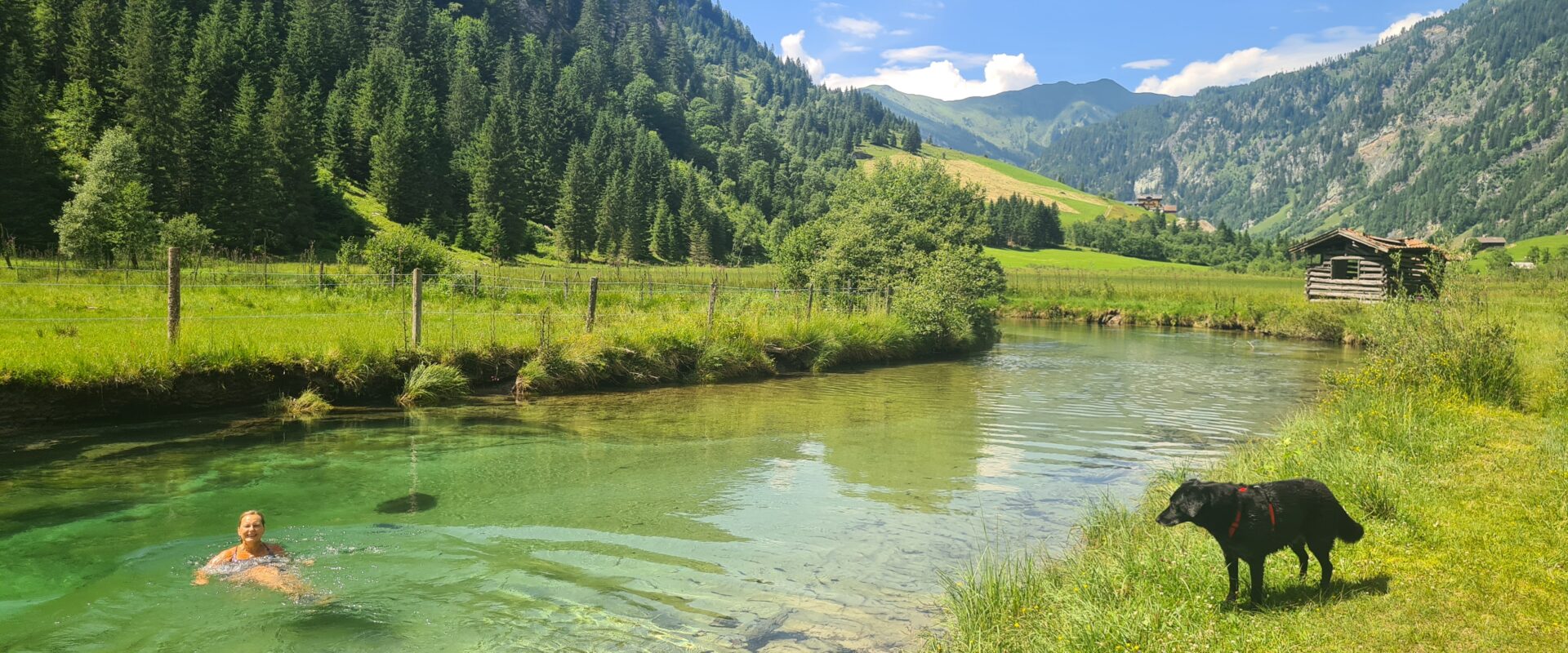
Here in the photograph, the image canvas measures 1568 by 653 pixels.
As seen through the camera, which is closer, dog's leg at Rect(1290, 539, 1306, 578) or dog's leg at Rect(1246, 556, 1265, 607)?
dog's leg at Rect(1246, 556, 1265, 607)

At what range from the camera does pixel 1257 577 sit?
561cm

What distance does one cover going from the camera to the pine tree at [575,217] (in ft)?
291

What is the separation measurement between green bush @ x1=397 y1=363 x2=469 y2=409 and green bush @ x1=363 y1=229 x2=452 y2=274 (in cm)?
1238

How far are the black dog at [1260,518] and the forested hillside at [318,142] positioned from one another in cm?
4264

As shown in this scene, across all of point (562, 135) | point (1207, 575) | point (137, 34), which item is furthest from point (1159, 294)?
point (562, 135)

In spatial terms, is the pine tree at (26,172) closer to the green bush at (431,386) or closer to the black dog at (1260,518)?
the green bush at (431,386)

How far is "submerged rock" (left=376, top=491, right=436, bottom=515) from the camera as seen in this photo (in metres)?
9.83

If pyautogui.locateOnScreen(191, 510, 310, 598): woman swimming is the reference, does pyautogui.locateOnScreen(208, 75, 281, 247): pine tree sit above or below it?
above

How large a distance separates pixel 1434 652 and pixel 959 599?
3093 millimetres

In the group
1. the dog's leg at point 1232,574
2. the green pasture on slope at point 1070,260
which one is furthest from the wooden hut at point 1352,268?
the green pasture on slope at point 1070,260

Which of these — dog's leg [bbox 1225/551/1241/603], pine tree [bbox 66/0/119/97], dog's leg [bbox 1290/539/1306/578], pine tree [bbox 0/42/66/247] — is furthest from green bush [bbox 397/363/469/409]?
pine tree [bbox 66/0/119/97]

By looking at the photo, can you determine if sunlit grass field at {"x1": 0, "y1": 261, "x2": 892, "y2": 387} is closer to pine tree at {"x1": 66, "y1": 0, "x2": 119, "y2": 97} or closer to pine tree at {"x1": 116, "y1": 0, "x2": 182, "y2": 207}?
pine tree at {"x1": 116, "y1": 0, "x2": 182, "y2": 207}

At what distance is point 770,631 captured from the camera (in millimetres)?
6719

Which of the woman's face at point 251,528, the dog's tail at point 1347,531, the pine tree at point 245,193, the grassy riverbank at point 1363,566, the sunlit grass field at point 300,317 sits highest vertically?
the pine tree at point 245,193
